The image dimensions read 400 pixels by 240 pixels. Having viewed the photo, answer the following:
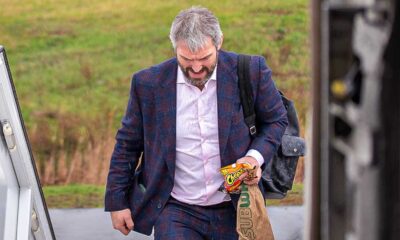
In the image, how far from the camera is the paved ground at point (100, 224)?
598cm

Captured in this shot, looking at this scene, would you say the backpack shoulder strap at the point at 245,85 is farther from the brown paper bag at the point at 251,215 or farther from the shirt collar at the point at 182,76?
the brown paper bag at the point at 251,215

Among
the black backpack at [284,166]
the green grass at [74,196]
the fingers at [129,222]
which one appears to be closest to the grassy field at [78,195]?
the green grass at [74,196]

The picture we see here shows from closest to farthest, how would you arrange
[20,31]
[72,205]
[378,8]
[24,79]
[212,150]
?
[378,8], [212,150], [72,205], [24,79], [20,31]

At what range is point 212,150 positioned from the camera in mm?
4211

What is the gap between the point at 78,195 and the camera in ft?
24.4

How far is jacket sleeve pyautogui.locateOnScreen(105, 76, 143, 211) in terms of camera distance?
430cm

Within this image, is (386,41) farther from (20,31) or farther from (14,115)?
(20,31)

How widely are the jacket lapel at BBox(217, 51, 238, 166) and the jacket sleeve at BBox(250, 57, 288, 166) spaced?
0.30ft

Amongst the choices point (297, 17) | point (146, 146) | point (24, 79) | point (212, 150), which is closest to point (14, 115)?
point (146, 146)

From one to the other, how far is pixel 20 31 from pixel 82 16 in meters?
0.62

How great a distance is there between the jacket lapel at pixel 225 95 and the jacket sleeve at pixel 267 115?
0.09 metres

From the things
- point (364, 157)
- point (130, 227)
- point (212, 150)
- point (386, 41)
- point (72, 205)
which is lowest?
point (72, 205)

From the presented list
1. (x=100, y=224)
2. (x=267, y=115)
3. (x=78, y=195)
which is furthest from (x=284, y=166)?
(x=78, y=195)

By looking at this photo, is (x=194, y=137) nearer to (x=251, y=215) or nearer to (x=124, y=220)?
(x=251, y=215)
